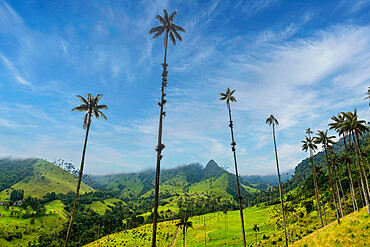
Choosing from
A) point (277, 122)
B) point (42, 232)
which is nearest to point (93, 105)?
point (277, 122)

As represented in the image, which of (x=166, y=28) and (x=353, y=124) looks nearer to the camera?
(x=166, y=28)

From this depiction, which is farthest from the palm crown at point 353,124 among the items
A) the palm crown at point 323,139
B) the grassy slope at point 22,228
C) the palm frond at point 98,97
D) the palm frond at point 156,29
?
the grassy slope at point 22,228

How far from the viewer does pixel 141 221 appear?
630 ft

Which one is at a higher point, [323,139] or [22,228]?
[323,139]

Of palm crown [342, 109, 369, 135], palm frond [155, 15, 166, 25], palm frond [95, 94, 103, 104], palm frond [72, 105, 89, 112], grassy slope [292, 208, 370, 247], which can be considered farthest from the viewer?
palm crown [342, 109, 369, 135]

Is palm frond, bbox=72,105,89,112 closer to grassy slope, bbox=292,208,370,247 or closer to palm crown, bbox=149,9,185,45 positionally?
palm crown, bbox=149,9,185,45

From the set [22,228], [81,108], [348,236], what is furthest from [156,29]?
[22,228]

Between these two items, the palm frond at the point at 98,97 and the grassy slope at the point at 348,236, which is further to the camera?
the palm frond at the point at 98,97

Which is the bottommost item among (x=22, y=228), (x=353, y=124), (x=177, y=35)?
(x=22, y=228)

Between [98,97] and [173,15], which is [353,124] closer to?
[173,15]

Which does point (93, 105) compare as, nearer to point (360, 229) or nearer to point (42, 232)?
point (360, 229)

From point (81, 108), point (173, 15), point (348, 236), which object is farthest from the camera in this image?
point (348, 236)

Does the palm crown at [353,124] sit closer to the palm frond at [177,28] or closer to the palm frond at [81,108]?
the palm frond at [177,28]

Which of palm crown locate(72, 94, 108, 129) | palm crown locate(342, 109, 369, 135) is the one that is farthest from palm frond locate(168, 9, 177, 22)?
palm crown locate(342, 109, 369, 135)
